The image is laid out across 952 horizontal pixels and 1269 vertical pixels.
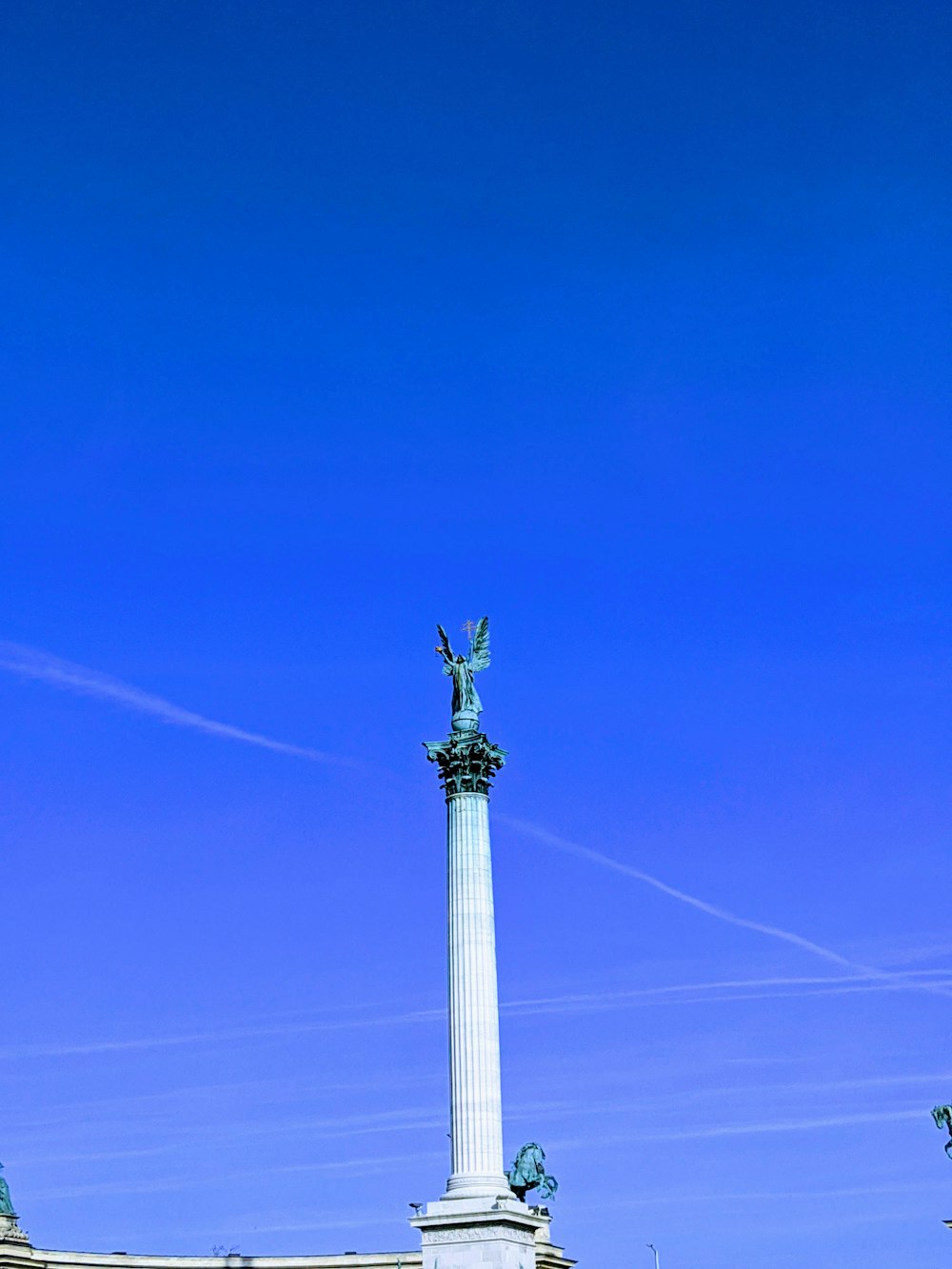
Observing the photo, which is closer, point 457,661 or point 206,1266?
point 457,661

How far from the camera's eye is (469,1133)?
52031 millimetres

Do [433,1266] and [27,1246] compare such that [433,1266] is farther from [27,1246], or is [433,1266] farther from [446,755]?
[27,1246]

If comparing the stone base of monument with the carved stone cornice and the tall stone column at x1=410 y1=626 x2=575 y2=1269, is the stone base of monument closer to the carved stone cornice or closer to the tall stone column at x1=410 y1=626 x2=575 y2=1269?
the tall stone column at x1=410 y1=626 x2=575 y2=1269

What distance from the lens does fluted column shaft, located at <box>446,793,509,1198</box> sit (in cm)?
5184

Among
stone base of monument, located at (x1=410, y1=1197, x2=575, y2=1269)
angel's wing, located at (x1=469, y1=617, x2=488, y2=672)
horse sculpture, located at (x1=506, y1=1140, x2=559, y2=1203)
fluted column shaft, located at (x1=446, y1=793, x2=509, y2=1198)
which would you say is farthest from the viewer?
horse sculpture, located at (x1=506, y1=1140, x2=559, y2=1203)

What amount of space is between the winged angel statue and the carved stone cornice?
0.95 m

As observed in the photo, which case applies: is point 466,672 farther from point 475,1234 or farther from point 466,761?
point 475,1234

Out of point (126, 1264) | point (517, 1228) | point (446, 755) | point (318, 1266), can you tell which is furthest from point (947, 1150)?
point (126, 1264)

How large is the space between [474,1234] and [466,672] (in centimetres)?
Answer: 2083

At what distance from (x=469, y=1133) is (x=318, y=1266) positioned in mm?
65537

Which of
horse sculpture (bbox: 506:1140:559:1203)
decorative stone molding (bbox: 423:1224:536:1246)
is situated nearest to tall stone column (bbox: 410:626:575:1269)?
decorative stone molding (bbox: 423:1224:536:1246)

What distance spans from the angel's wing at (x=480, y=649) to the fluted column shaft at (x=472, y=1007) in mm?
5874

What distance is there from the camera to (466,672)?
59.8m

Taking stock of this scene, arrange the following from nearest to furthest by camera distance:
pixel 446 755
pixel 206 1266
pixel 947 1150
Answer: pixel 446 755 < pixel 947 1150 < pixel 206 1266
